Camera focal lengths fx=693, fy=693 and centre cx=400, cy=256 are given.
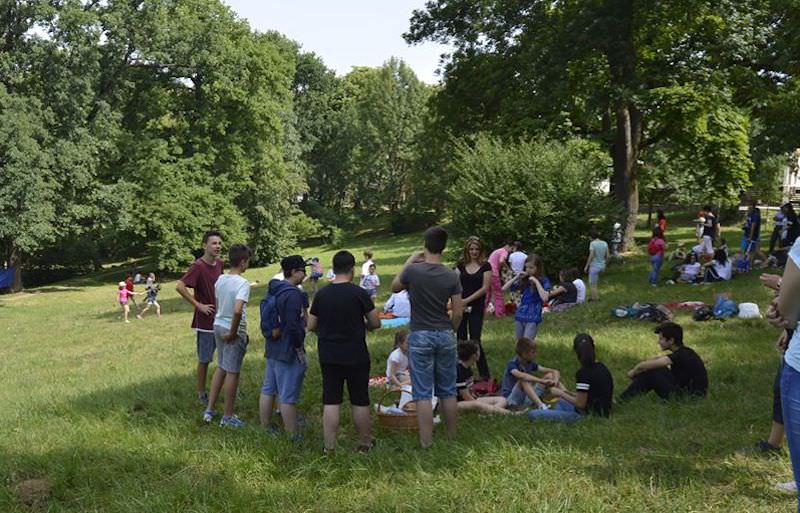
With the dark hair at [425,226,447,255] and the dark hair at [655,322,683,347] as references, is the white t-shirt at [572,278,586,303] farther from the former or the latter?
the dark hair at [425,226,447,255]

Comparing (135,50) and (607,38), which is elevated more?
(135,50)

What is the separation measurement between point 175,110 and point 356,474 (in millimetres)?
35283

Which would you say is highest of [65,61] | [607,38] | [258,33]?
[258,33]

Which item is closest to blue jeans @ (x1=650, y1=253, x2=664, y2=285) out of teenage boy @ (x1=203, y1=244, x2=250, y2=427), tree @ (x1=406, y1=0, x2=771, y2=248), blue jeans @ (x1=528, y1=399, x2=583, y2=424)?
tree @ (x1=406, y1=0, x2=771, y2=248)

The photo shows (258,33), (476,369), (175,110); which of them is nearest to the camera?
(476,369)

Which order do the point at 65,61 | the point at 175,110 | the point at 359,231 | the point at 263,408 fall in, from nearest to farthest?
the point at 263,408 → the point at 65,61 → the point at 175,110 → the point at 359,231

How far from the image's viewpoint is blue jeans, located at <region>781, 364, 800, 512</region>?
2941mm

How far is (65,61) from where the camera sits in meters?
31.7

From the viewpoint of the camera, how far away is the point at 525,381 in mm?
7531

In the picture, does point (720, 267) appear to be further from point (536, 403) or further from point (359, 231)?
point (359, 231)

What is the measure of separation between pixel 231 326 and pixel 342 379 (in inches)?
63.3

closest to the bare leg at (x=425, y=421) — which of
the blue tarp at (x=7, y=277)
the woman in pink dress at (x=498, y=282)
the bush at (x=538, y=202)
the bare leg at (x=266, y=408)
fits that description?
the bare leg at (x=266, y=408)

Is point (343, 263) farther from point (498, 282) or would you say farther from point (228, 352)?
point (498, 282)

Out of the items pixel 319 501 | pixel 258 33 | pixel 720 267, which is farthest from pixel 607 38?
pixel 258 33
